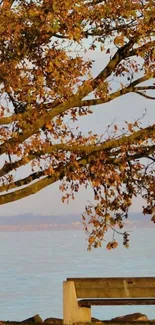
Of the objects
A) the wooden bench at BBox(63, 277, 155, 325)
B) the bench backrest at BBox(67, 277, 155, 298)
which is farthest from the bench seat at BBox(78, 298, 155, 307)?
the bench backrest at BBox(67, 277, 155, 298)

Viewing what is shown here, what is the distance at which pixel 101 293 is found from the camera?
2030cm

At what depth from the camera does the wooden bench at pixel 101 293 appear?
20.2 m

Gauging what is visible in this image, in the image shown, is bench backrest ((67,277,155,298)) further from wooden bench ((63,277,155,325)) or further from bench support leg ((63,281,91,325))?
bench support leg ((63,281,91,325))

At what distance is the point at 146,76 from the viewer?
22.9m

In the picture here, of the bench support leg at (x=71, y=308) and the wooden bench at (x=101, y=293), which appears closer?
the wooden bench at (x=101, y=293)

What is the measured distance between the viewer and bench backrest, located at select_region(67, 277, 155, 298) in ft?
66.0

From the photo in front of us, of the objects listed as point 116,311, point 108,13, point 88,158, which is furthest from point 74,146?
point 116,311

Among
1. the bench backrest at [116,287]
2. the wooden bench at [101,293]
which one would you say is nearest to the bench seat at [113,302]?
the wooden bench at [101,293]

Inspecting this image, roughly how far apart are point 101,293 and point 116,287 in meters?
0.36

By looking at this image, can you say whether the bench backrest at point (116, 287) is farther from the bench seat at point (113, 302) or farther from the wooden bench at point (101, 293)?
the bench seat at point (113, 302)

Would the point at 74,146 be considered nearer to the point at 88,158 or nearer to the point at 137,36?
the point at 88,158

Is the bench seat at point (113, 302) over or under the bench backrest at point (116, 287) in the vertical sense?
under

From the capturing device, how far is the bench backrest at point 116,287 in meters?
20.1

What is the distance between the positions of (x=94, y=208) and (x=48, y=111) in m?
3.11
